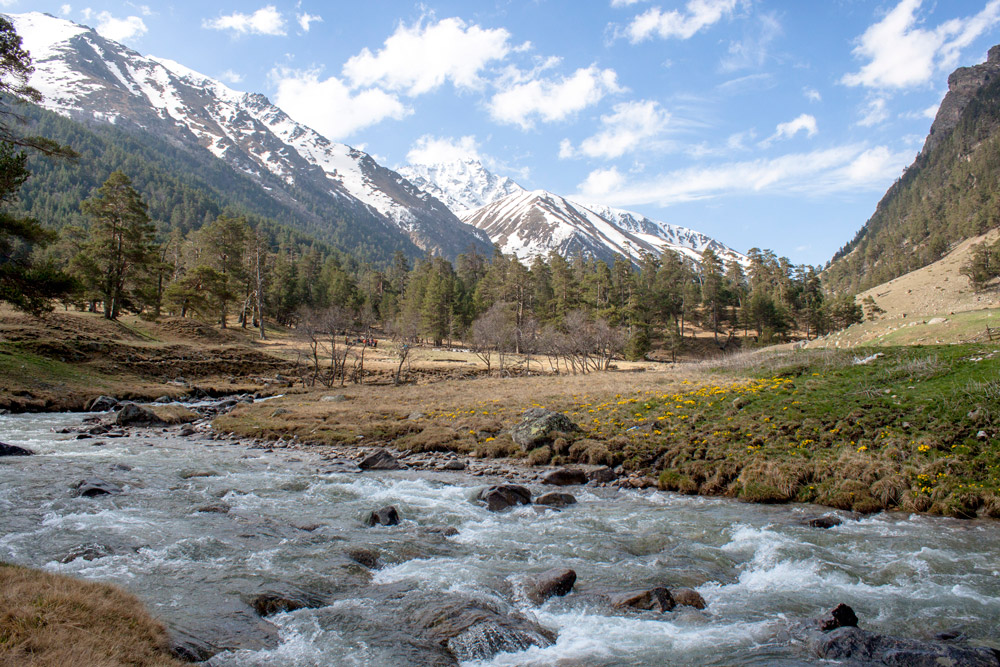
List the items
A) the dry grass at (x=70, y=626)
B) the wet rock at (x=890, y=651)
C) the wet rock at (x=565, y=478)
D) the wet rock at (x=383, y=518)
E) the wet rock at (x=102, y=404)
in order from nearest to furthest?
the dry grass at (x=70, y=626)
the wet rock at (x=890, y=651)
the wet rock at (x=383, y=518)
the wet rock at (x=565, y=478)
the wet rock at (x=102, y=404)

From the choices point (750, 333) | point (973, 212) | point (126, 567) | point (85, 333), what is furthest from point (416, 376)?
point (973, 212)

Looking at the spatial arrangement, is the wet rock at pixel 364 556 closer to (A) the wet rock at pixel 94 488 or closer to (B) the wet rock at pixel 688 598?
(B) the wet rock at pixel 688 598

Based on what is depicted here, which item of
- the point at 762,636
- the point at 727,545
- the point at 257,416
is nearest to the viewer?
the point at 762,636

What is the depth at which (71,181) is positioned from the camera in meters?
188

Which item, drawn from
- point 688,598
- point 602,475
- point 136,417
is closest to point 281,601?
point 688,598

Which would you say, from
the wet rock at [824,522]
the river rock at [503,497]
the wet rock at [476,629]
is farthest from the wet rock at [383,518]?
the wet rock at [824,522]

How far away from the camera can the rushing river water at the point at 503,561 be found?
22.3ft

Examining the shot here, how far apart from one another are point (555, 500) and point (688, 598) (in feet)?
18.8

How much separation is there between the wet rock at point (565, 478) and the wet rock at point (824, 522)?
629 centimetres

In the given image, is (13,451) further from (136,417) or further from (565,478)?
(565,478)

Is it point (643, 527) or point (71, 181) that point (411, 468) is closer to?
point (643, 527)

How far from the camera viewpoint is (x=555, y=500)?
13.4 metres

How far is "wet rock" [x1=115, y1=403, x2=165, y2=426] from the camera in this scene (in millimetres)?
24791

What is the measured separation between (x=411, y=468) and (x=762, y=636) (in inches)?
521
